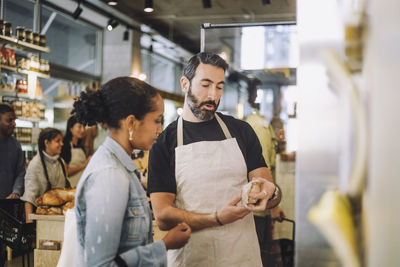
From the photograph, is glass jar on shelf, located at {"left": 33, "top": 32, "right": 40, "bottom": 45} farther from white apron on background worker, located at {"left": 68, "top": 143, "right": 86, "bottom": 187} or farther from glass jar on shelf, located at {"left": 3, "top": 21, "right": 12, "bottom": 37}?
white apron on background worker, located at {"left": 68, "top": 143, "right": 86, "bottom": 187}

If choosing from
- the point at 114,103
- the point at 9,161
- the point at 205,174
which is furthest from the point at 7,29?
the point at 114,103

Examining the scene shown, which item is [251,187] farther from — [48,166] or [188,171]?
[48,166]

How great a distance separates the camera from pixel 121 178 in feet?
5.00

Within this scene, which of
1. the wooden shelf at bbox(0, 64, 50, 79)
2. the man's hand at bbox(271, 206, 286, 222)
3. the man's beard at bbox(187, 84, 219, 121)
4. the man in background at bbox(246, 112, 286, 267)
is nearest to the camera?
the man's beard at bbox(187, 84, 219, 121)

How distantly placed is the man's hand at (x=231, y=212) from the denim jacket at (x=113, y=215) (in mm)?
450

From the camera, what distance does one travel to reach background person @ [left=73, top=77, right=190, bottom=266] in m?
1.45

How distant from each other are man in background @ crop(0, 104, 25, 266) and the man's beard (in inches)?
142

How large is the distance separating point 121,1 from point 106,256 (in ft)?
25.4

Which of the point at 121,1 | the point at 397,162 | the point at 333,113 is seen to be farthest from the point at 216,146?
the point at 121,1

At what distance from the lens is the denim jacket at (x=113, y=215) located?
1.45 meters

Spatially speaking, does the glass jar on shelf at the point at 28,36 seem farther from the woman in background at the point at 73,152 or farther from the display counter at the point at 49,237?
the display counter at the point at 49,237

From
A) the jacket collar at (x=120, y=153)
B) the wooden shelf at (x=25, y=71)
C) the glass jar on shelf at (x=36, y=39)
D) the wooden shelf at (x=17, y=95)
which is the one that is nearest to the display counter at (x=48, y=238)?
the jacket collar at (x=120, y=153)

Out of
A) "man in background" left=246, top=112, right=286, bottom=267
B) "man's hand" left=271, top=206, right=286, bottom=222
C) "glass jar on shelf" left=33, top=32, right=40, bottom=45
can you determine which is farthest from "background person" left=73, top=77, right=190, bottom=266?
"glass jar on shelf" left=33, top=32, right=40, bottom=45

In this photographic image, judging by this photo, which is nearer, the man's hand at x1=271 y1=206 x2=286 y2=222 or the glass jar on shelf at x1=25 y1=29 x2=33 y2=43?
the man's hand at x1=271 y1=206 x2=286 y2=222
